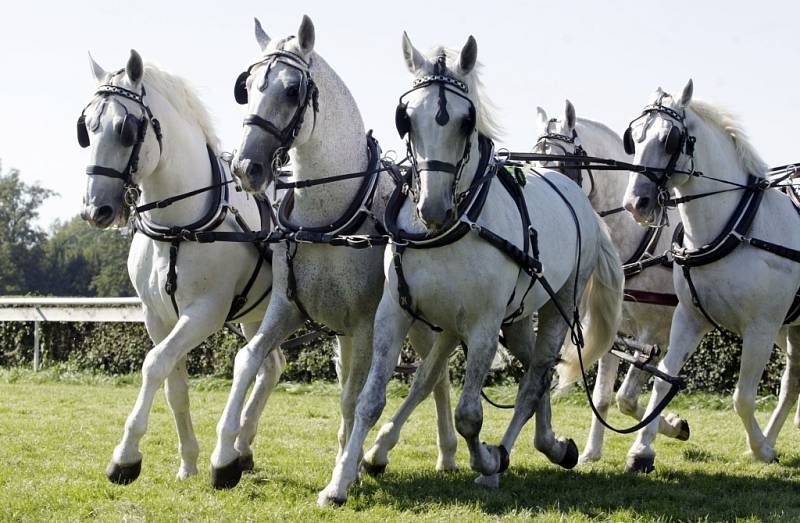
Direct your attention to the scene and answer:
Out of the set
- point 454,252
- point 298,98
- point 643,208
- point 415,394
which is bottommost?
point 415,394

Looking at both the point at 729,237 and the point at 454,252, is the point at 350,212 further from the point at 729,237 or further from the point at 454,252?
the point at 729,237

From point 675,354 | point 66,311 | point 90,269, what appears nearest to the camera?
point 675,354

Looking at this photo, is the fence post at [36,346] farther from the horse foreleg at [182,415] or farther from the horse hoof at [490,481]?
the horse hoof at [490,481]

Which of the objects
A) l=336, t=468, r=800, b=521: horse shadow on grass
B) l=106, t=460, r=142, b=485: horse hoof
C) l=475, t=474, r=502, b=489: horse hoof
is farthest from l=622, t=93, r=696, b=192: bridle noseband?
l=106, t=460, r=142, b=485: horse hoof

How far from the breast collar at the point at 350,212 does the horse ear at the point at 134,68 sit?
41.0 inches

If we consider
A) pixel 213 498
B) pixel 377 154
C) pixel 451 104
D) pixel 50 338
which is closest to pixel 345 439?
pixel 213 498

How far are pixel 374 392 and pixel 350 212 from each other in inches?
39.8

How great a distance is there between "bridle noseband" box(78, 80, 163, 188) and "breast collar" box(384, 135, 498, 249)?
4.62 feet

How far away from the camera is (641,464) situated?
6.48 meters

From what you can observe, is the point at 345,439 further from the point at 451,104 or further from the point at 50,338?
the point at 50,338

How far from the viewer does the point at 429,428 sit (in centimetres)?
877

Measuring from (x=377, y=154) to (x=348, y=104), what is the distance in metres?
0.34

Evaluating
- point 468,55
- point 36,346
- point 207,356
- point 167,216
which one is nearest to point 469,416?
point 468,55

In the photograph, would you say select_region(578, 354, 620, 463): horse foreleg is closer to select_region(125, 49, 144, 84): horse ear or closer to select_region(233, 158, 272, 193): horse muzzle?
select_region(233, 158, 272, 193): horse muzzle
